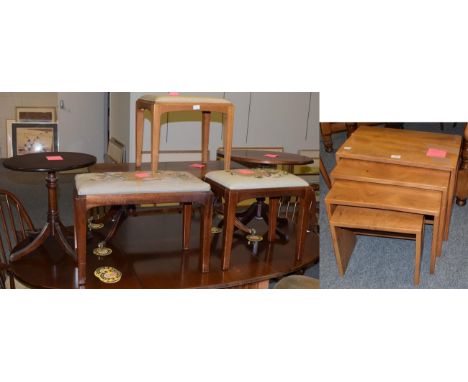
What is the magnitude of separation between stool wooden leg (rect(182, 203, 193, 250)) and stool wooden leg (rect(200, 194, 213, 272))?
113mm

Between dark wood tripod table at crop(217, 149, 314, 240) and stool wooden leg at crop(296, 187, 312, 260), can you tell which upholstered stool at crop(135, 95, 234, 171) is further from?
stool wooden leg at crop(296, 187, 312, 260)

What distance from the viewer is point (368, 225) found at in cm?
231

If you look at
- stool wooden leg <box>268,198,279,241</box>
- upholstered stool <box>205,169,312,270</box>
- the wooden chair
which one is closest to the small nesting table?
upholstered stool <box>205,169,312,270</box>

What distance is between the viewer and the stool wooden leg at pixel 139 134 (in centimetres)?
216

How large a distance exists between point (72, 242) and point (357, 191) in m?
1.13

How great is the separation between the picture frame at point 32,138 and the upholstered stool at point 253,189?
0.60 m

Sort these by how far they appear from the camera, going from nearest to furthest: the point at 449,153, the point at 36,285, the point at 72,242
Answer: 1. the point at 36,285
2. the point at 72,242
3. the point at 449,153

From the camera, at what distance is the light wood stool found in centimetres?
229

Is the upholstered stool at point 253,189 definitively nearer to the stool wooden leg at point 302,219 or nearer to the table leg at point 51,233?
the stool wooden leg at point 302,219

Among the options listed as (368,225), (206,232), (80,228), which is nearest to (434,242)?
(368,225)
